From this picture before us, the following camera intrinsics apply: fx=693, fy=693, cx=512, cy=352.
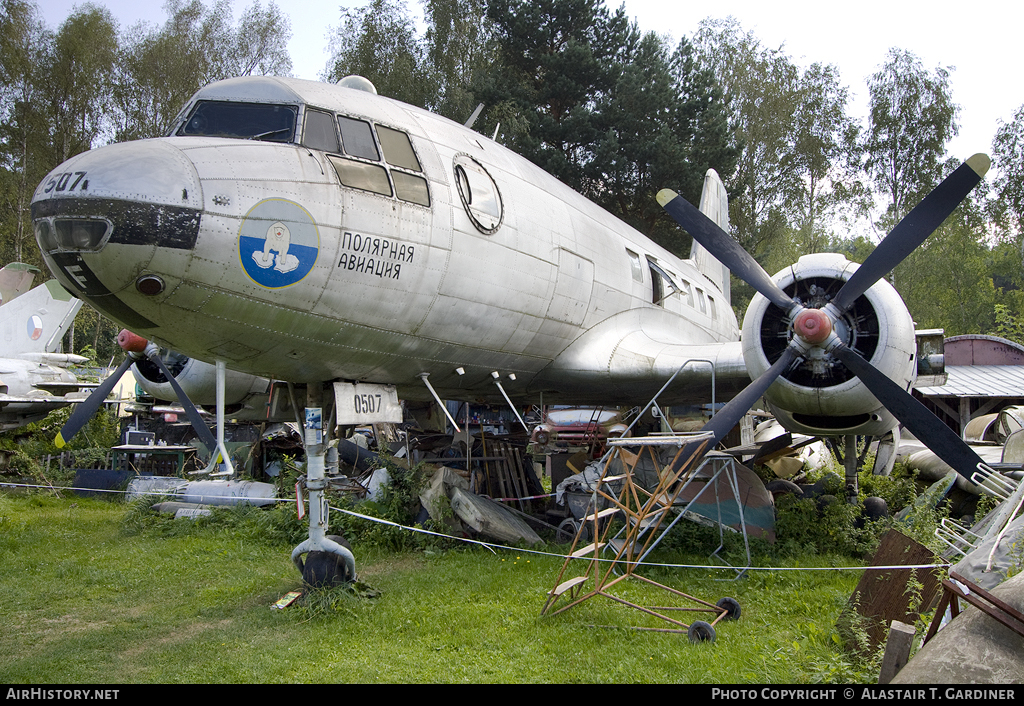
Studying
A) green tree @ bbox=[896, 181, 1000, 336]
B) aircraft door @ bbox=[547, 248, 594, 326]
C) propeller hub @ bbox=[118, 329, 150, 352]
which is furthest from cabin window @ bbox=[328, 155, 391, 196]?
green tree @ bbox=[896, 181, 1000, 336]

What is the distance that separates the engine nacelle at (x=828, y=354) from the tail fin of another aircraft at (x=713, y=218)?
34.6ft

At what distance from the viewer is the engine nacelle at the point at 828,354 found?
768 centimetres

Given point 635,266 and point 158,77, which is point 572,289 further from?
point 158,77

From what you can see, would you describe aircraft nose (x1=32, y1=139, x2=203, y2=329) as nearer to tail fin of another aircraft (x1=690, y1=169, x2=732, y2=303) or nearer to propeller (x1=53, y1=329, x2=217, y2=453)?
propeller (x1=53, y1=329, x2=217, y2=453)

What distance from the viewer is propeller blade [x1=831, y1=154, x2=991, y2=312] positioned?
7.32m

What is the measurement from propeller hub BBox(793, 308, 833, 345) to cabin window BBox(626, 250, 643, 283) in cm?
379

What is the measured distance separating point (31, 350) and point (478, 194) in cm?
1789

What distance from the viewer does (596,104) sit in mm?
29703

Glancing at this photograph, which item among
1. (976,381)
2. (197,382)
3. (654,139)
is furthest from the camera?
(654,139)

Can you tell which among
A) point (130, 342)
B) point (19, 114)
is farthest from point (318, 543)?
point (19, 114)

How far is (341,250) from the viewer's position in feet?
20.4

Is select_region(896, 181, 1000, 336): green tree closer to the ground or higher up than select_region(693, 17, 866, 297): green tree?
closer to the ground

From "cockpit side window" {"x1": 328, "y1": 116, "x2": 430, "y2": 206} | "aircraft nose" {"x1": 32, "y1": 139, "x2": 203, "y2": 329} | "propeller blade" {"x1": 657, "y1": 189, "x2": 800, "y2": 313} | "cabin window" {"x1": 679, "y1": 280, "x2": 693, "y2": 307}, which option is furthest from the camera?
"cabin window" {"x1": 679, "y1": 280, "x2": 693, "y2": 307}

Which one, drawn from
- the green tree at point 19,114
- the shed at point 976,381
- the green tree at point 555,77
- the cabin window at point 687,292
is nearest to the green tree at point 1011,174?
the shed at point 976,381
